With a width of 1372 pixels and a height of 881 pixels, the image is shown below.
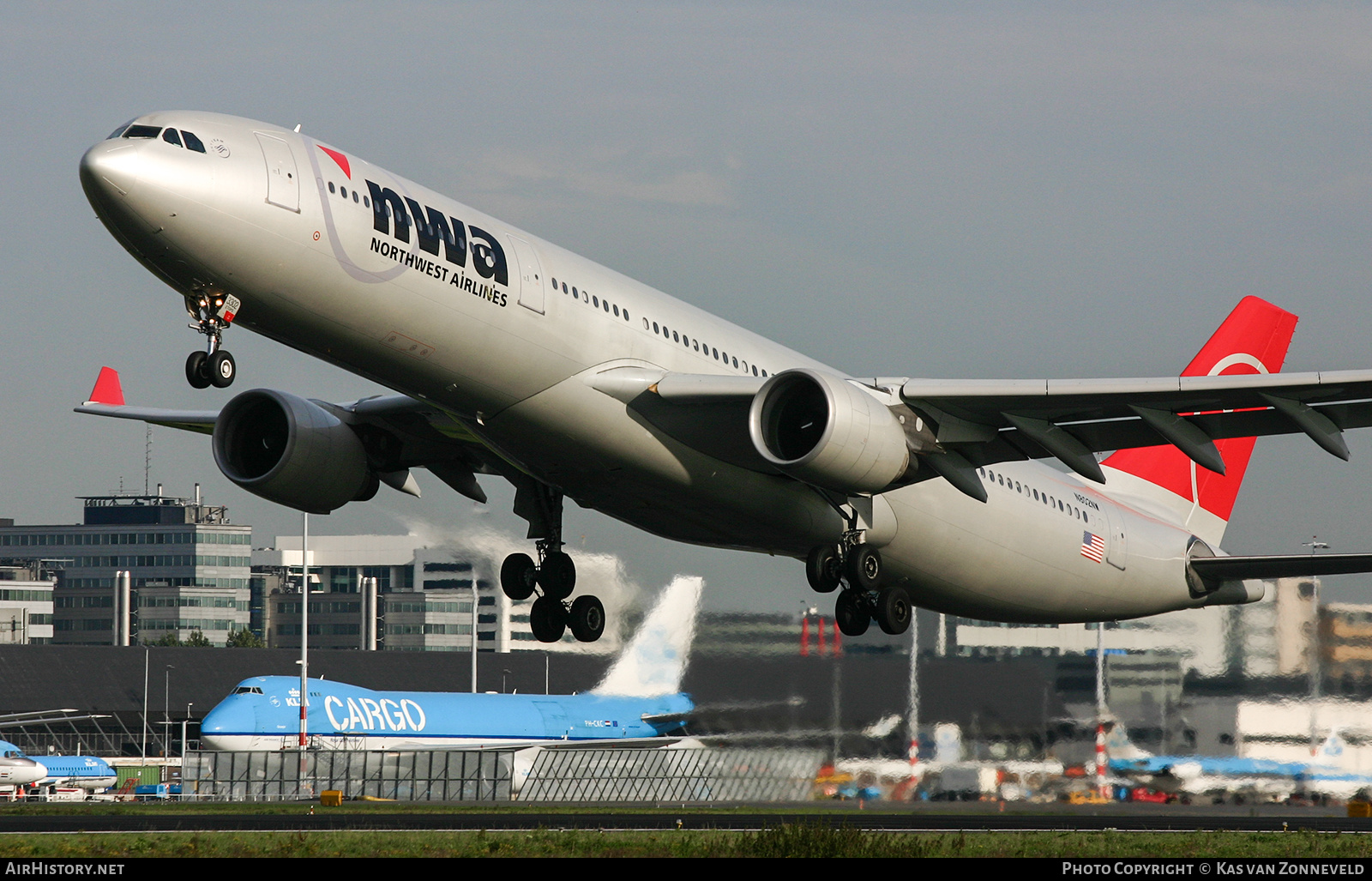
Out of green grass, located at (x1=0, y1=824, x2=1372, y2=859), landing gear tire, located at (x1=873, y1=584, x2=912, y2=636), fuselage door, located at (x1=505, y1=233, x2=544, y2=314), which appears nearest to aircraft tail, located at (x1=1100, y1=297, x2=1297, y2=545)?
green grass, located at (x1=0, y1=824, x2=1372, y2=859)

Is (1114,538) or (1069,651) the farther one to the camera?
(1069,651)

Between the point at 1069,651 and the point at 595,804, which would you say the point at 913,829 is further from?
the point at 595,804

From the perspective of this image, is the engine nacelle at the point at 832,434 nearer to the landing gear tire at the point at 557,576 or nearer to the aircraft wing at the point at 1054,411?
the aircraft wing at the point at 1054,411

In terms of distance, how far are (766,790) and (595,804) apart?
10.3 metres

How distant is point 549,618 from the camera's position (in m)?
29.3

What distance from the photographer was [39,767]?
5772cm

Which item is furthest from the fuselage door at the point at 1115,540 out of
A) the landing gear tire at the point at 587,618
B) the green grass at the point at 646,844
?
the landing gear tire at the point at 587,618

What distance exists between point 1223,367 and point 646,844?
1643 centimetres

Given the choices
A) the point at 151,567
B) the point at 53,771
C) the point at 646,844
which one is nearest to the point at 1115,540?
the point at 646,844

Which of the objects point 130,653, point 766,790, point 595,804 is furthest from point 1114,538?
point 130,653

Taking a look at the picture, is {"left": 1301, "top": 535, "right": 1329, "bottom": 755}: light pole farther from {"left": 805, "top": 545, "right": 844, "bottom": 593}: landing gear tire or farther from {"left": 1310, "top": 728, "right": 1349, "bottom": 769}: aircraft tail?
{"left": 805, "top": 545, "right": 844, "bottom": 593}: landing gear tire

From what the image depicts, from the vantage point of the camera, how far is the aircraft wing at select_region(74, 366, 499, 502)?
27.0 meters

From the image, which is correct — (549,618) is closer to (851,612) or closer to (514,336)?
(851,612)

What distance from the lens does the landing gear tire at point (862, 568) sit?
26141mm
